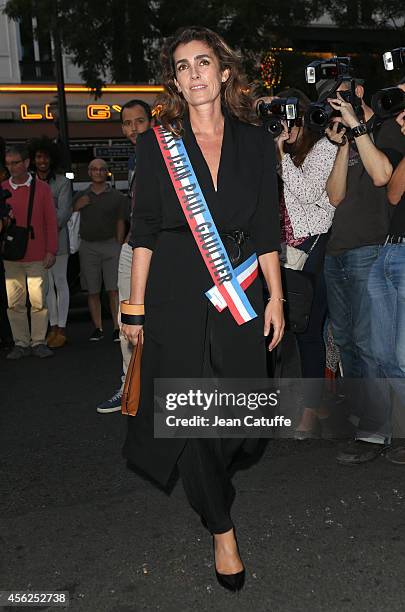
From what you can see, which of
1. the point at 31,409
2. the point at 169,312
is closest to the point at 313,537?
the point at 169,312

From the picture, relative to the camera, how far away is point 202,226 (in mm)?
2732

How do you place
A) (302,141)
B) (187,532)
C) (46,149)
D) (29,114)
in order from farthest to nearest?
(29,114) → (46,149) → (302,141) → (187,532)

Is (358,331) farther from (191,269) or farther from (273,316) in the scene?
(191,269)

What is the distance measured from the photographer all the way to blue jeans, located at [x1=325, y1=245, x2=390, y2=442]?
15 centimetres

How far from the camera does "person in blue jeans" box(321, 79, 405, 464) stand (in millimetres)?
3672

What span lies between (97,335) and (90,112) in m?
17.0

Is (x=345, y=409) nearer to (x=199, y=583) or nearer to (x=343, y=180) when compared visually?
(x=343, y=180)

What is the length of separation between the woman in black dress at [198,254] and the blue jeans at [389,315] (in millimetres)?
1115

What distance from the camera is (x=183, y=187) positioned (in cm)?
273

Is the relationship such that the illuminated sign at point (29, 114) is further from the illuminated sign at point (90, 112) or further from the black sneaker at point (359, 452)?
the black sneaker at point (359, 452)

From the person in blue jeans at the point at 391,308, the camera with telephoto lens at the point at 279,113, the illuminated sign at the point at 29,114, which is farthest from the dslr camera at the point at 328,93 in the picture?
the illuminated sign at the point at 29,114

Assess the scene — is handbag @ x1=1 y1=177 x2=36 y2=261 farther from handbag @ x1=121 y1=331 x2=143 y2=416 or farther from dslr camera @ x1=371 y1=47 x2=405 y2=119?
handbag @ x1=121 y1=331 x2=143 y2=416

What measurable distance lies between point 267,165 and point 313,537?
4.97 feet

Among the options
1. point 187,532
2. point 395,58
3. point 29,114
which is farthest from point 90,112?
point 187,532
